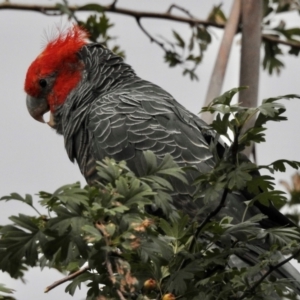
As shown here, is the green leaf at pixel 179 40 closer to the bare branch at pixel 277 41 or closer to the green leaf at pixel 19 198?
the bare branch at pixel 277 41

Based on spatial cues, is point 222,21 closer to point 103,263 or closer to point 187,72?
point 187,72

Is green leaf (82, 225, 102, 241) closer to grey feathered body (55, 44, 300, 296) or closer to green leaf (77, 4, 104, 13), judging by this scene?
grey feathered body (55, 44, 300, 296)

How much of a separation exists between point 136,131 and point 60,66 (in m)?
1.30

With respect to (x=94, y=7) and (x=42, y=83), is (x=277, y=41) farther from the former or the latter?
(x=42, y=83)

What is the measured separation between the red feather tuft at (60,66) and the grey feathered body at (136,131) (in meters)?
0.32

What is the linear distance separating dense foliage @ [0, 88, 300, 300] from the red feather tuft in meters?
2.67

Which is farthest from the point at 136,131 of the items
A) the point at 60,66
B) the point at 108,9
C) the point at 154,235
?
the point at 154,235

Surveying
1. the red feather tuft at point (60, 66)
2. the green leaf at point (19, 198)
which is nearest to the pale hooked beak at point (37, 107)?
the red feather tuft at point (60, 66)

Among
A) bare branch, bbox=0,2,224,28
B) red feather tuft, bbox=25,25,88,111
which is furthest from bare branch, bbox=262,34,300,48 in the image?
red feather tuft, bbox=25,25,88,111

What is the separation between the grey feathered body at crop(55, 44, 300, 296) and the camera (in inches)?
160

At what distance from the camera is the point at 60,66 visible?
17.4 ft

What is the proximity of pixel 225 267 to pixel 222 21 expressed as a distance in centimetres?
346

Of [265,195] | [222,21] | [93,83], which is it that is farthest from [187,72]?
[265,195]

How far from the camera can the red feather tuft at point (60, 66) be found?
17.2 feet
